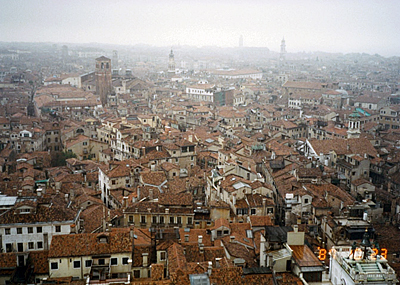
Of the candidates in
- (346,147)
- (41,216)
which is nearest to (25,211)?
(41,216)

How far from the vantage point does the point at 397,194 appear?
16.9m

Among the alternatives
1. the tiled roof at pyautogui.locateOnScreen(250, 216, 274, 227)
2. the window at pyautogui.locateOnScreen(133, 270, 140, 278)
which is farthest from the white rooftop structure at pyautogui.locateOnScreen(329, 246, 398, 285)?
the window at pyautogui.locateOnScreen(133, 270, 140, 278)

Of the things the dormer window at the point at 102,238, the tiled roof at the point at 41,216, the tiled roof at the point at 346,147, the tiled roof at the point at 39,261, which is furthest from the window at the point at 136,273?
the tiled roof at the point at 346,147

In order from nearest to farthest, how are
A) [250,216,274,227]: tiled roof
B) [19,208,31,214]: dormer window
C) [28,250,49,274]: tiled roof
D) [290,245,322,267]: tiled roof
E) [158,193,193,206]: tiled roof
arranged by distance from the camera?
[290,245,322,267]: tiled roof → [28,250,49,274]: tiled roof → [19,208,31,214]: dormer window → [250,216,274,227]: tiled roof → [158,193,193,206]: tiled roof

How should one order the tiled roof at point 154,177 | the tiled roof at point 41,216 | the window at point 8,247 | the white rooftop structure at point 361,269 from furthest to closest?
the tiled roof at point 154,177 < the tiled roof at point 41,216 < the window at point 8,247 < the white rooftop structure at point 361,269

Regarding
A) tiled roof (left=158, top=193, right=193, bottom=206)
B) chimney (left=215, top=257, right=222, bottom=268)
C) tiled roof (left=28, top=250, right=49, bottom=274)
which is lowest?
tiled roof (left=28, top=250, right=49, bottom=274)

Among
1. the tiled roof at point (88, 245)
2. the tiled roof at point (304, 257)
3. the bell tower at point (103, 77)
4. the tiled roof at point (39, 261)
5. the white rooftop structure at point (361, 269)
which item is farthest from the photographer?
the bell tower at point (103, 77)

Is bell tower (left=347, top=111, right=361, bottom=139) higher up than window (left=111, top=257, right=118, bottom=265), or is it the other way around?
bell tower (left=347, top=111, right=361, bottom=139)

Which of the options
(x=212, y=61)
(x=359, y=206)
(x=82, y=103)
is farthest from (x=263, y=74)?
(x=359, y=206)

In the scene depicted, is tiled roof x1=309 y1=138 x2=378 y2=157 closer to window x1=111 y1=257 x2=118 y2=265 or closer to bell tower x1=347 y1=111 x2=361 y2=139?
bell tower x1=347 y1=111 x2=361 y2=139

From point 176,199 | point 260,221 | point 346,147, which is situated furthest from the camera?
point 346,147

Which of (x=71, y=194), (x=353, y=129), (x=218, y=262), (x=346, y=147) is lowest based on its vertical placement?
(x=71, y=194)

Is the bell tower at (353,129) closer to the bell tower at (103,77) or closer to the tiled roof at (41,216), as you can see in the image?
the tiled roof at (41,216)

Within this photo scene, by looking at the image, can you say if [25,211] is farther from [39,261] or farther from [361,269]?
[361,269]
